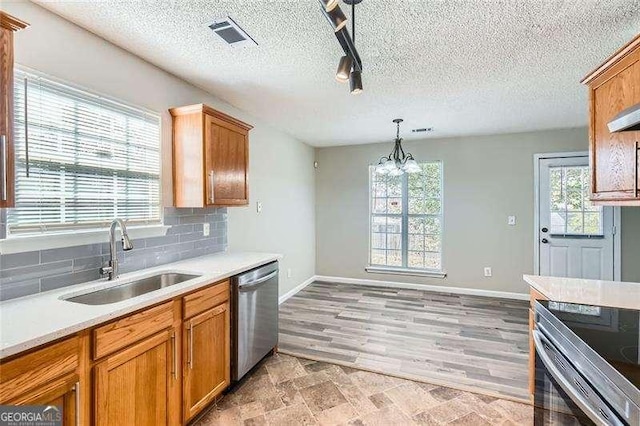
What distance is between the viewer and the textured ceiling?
5.50 feet

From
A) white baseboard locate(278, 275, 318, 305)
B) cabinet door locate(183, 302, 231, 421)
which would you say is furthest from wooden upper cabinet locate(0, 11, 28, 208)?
white baseboard locate(278, 275, 318, 305)

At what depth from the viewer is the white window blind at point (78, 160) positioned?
1.62 meters

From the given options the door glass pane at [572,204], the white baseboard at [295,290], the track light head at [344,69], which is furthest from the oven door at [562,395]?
the door glass pane at [572,204]

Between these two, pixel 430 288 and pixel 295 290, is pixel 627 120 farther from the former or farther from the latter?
pixel 295 290

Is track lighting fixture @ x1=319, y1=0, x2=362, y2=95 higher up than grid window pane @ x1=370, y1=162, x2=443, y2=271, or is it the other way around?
track lighting fixture @ x1=319, y1=0, x2=362, y2=95

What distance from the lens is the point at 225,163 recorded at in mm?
2652

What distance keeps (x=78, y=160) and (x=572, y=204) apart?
5.40 meters

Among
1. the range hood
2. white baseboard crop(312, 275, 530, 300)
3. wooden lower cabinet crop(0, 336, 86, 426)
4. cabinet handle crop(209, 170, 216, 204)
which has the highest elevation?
the range hood

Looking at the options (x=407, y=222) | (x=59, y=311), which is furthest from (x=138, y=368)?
(x=407, y=222)

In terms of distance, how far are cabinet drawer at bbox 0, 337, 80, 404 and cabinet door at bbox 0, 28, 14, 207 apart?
24.2 inches

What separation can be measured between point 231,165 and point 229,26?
46.5 inches

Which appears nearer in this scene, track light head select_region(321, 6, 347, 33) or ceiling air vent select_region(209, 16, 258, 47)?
track light head select_region(321, 6, 347, 33)

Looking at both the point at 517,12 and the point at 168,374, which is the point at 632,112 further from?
the point at 168,374

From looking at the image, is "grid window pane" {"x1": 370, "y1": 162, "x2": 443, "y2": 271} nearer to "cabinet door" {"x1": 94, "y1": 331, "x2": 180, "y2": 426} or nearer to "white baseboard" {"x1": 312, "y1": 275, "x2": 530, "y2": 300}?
"white baseboard" {"x1": 312, "y1": 275, "x2": 530, "y2": 300}
